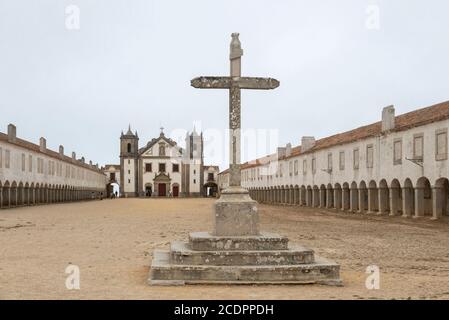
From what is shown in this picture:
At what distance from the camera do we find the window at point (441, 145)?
2381 centimetres

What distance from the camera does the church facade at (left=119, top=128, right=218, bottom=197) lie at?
7962 centimetres

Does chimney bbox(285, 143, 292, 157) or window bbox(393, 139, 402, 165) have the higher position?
chimney bbox(285, 143, 292, 157)

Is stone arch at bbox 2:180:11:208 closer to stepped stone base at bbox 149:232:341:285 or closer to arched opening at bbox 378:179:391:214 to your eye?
arched opening at bbox 378:179:391:214

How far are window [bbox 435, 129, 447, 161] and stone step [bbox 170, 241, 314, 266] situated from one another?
18.3 m

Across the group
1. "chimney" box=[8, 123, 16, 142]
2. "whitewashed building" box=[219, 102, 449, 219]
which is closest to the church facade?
"whitewashed building" box=[219, 102, 449, 219]

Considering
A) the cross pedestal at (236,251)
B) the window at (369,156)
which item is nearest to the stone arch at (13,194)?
the window at (369,156)

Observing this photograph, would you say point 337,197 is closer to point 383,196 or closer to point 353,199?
point 353,199

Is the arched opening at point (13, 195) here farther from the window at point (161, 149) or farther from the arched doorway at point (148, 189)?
the window at point (161, 149)

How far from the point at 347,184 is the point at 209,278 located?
97.4 feet

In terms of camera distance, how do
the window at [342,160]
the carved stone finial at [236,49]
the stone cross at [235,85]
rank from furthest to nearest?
1. the window at [342,160]
2. the carved stone finial at [236,49]
3. the stone cross at [235,85]

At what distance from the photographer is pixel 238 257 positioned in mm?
8078

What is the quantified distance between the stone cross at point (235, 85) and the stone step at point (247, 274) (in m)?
2.02
